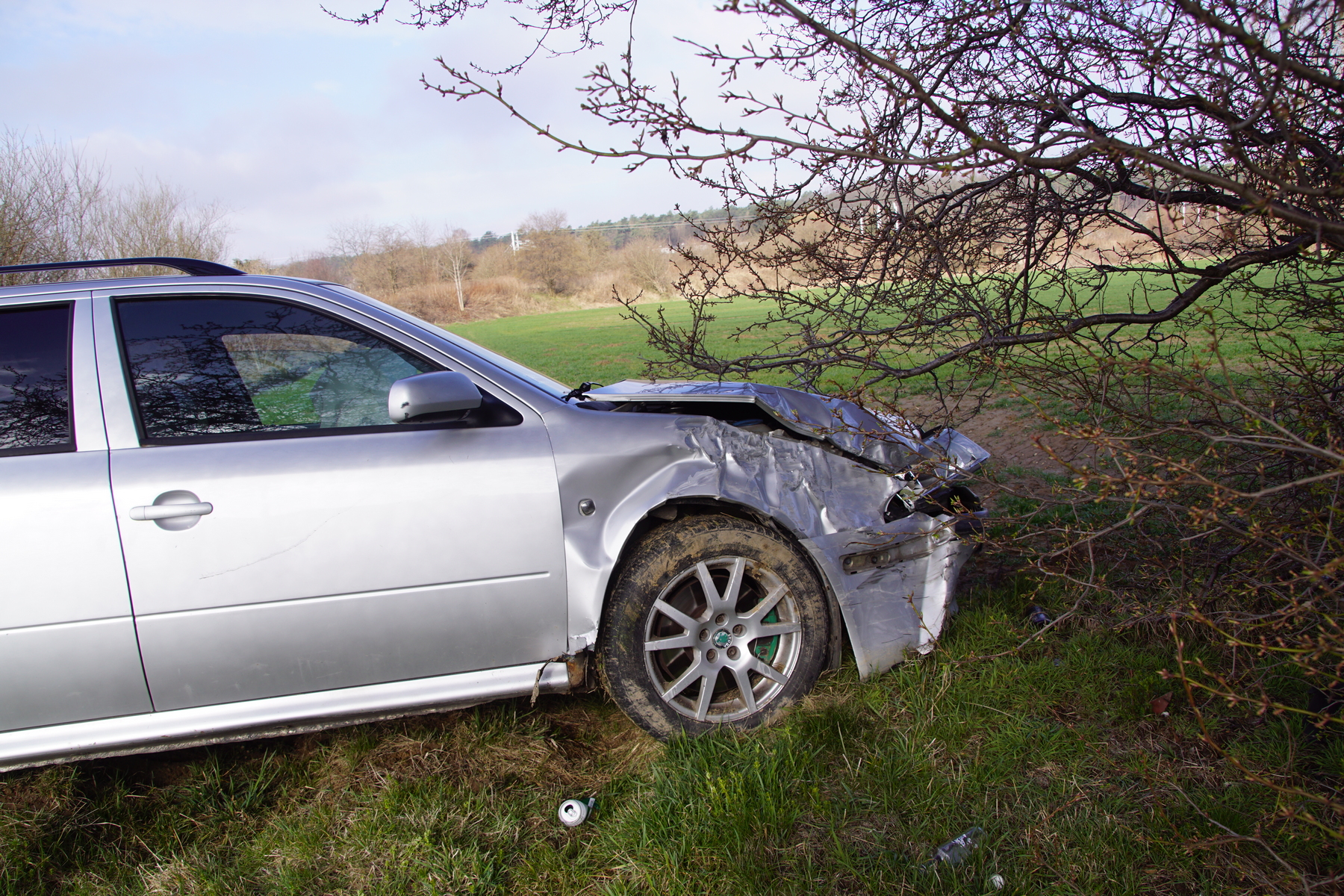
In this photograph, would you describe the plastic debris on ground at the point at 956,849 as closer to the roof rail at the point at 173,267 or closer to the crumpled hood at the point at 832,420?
the crumpled hood at the point at 832,420

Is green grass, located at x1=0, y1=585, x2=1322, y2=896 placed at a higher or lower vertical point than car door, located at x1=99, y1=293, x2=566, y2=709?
lower

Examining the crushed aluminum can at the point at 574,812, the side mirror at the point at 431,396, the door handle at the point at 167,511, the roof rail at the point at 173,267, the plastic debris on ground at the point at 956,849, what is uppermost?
the roof rail at the point at 173,267

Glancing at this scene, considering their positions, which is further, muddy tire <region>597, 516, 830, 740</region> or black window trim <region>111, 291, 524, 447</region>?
muddy tire <region>597, 516, 830, 740</region>

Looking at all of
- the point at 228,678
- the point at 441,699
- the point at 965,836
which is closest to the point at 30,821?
the point at 228,678

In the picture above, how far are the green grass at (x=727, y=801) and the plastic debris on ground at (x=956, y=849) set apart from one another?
29 mm

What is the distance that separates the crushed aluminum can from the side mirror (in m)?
1.32

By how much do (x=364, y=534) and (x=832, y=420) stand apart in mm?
1811

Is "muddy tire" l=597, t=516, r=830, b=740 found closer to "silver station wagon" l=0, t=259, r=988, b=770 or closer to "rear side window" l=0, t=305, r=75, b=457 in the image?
"silver station wagon" l=0, t=259, r=988, b=770

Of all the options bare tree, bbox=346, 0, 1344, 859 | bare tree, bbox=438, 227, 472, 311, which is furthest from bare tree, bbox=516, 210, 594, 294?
bare tree, bbox=346, 0, 1344, 859

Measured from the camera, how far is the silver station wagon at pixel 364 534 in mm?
2506

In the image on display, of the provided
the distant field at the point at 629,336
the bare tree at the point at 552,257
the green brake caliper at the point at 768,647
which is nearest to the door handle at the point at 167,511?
the distant field at the point at 629,336

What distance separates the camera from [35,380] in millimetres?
2623

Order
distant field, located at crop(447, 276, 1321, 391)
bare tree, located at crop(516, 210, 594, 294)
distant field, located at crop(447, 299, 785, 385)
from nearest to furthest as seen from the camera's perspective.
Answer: distant field, located at crop(447, 276, 1321, 391)
distant field, located at crop(447, 299, 785, 385)
bare tree, located at crop(516, 210, 594, 294)

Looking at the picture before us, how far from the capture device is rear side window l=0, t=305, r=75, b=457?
8.42 ft
